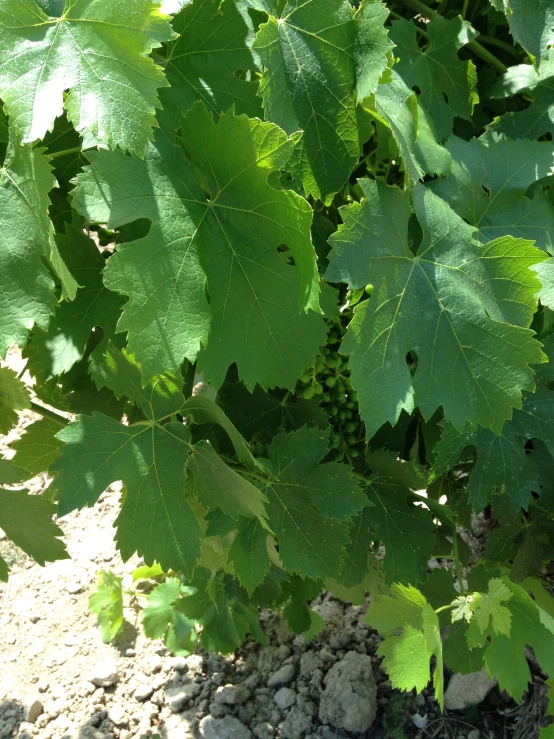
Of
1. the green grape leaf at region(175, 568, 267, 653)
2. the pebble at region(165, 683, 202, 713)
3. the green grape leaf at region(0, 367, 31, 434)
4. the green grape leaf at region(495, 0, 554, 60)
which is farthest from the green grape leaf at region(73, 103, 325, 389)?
the pebble at region(165, 683, 202, 713)

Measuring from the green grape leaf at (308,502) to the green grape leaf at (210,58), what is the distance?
0.66 m

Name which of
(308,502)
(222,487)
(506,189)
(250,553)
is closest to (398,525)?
(308,502)

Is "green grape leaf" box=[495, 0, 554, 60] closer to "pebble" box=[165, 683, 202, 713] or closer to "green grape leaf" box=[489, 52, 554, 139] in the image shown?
"green grape leaf" box=[489, 52, 554, 139]

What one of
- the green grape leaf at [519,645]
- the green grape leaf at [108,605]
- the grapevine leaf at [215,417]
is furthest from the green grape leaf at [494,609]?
the green grape leaf at [108,605]

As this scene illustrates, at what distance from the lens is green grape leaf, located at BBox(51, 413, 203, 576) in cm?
136

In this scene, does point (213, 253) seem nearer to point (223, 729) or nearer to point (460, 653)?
point (460, 653)

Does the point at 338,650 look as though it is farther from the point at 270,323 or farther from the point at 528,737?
the point at 270,323

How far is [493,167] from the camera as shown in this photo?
1552 mm

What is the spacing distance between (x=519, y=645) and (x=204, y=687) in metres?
1.26

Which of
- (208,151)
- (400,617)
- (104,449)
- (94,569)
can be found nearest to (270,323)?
(208,151)

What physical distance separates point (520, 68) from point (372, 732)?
184 centimetres

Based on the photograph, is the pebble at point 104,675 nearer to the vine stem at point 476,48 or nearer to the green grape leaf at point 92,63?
the green grape leaf at point 92,63

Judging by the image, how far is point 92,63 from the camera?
3.46ft

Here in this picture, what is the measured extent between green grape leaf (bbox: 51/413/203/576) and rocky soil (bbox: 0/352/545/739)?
116cm
